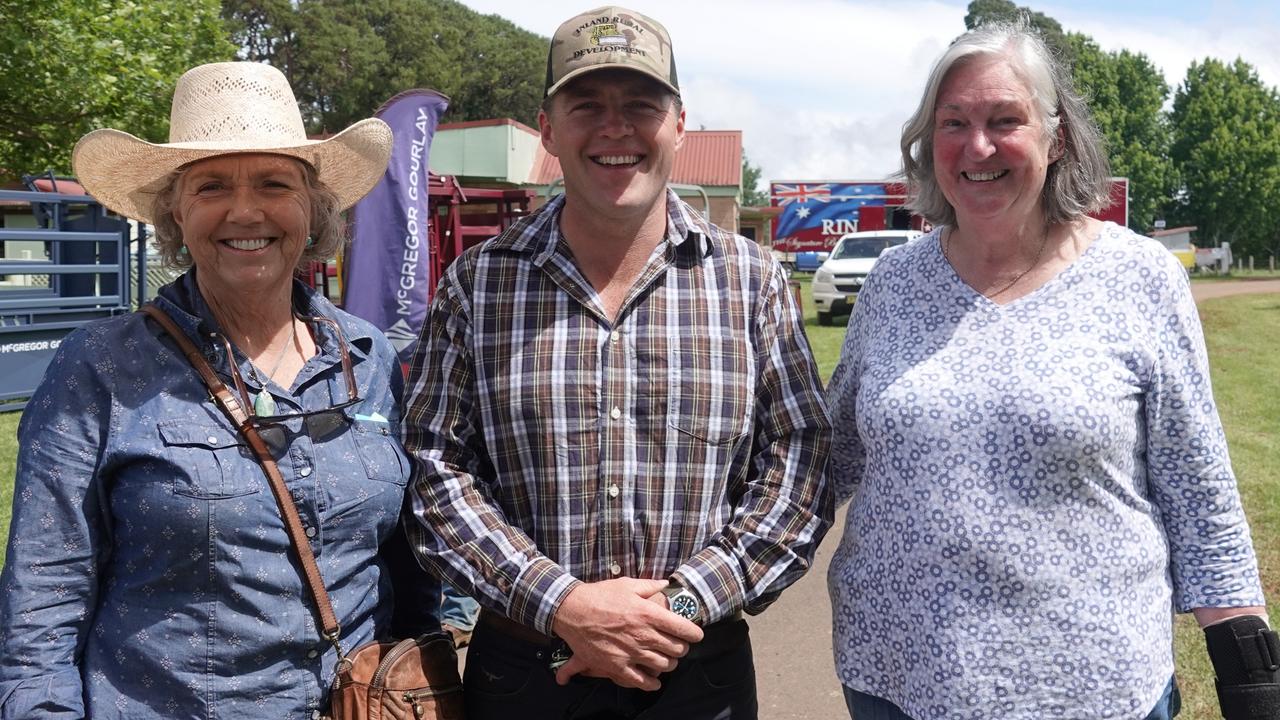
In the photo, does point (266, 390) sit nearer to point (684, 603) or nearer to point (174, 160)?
point (174, 160)

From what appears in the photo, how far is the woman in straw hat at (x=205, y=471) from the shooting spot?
82.1 inches

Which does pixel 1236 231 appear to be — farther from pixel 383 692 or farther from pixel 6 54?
pixel 383 692

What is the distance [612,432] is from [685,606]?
0.41m

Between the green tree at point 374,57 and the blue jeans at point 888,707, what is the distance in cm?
4570

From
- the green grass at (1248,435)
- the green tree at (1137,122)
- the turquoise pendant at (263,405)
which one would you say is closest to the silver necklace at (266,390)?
the turquoise pendant at (263,405)

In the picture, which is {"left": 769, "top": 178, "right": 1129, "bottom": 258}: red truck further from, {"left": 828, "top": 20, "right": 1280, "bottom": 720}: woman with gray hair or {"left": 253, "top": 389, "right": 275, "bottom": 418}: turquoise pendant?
{"left": 253, "top": 389, "right": 275, "bottom": 418}: turquoise pendant

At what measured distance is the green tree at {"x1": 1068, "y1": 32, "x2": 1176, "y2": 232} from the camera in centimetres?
5275

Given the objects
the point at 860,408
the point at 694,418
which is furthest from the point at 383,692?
the point at 860,408

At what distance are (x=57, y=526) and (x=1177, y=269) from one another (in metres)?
2.36

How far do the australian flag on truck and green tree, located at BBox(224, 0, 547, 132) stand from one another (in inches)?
790

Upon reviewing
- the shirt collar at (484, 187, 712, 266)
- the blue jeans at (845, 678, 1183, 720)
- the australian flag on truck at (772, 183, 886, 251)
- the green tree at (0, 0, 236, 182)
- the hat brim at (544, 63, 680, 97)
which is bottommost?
the blue jeans at (845, 678, 1183, 720)

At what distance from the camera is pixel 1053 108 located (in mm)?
2334

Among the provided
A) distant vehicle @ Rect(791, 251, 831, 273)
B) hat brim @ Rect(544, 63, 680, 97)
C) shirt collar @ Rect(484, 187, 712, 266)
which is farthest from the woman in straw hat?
distant vehicle @ Rect(791, 251, 831, 273)

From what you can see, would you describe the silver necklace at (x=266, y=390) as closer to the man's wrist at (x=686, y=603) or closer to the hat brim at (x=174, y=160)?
the hat brim at (x=174, y=160)
